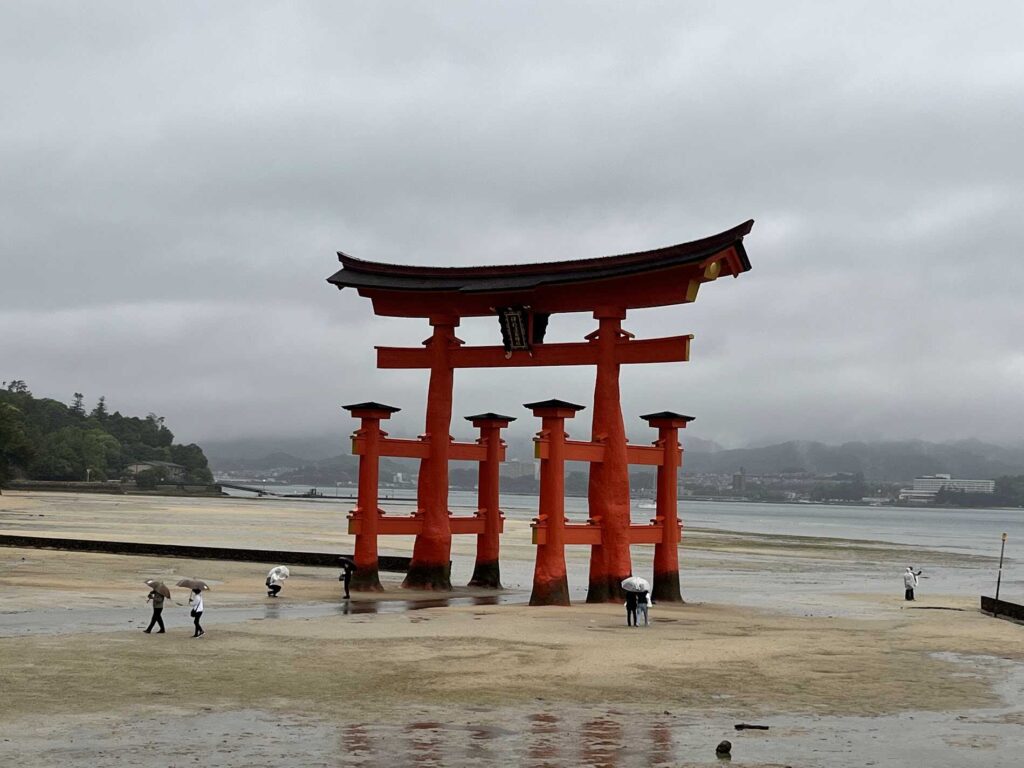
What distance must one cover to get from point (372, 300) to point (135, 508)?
6933cm

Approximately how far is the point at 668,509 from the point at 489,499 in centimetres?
622

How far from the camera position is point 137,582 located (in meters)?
34.0

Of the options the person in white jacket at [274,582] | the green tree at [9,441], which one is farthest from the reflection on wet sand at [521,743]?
the green tree at [9,441]

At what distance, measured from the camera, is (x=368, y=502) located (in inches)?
1325

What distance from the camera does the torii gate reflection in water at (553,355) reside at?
30.3m

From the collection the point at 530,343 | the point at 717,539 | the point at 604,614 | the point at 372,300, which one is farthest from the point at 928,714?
the point at 717,539

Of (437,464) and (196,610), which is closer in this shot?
(196,610)

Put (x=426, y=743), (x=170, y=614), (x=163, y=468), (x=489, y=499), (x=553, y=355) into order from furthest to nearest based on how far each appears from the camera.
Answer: (x=163, y=468) → (x=489, y=499) → (x=553, y=355) → (x=170, y=614) → (x=426, y=743)

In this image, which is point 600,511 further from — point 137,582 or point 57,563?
point 57,563

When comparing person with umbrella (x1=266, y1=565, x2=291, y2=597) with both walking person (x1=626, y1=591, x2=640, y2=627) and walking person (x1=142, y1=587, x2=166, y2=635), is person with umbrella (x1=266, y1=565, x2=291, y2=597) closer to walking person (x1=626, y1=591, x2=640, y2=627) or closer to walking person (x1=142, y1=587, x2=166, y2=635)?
walking person (x1=142, y1=587, x2=166, y2=635)

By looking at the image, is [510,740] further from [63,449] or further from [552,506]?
[63,449]

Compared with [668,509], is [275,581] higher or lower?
lower

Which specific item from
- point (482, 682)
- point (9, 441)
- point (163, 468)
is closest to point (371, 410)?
point (482, 682)

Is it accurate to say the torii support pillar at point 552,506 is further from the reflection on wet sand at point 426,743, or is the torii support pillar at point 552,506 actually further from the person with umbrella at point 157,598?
the reflection on wet sand at point 426,743
